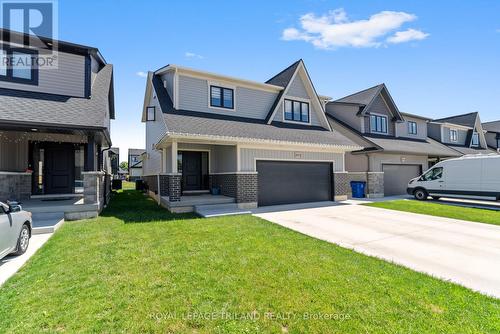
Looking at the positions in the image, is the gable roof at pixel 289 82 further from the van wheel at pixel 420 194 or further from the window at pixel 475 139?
the window at pixel 475 139

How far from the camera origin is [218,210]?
36.1 ft

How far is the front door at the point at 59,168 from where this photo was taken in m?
11.9

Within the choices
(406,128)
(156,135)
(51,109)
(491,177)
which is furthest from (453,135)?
A: (51,109)

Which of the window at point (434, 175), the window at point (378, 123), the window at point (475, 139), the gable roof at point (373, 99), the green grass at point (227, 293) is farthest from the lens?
the window at point (475, 139)

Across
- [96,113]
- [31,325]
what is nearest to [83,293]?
[31,325]

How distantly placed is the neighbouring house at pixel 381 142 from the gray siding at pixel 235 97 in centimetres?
752

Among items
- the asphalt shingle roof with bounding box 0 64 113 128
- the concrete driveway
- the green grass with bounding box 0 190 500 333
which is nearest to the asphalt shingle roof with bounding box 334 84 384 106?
the concrete driveway

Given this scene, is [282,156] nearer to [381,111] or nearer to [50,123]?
[50,123]

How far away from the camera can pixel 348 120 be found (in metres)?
20.1

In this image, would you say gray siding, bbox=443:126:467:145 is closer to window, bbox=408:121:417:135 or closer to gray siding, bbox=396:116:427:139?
gray siding, bbox=396:116:427:139

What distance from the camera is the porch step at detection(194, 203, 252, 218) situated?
33.5ft

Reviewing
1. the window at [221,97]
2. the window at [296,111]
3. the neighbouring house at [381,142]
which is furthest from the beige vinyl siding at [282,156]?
the window at [221,97]

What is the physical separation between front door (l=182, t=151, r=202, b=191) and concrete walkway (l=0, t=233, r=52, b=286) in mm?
8151

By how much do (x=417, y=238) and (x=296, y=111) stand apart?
10894 millimetres
